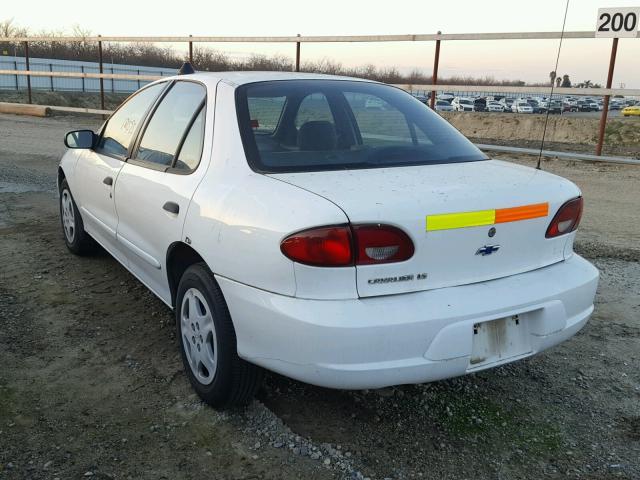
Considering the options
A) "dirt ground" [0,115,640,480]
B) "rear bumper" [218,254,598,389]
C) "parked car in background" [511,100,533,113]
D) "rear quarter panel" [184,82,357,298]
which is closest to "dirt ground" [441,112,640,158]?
"parked car in background" [511,100,533,113]

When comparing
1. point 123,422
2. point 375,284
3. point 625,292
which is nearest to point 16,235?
point 123,422

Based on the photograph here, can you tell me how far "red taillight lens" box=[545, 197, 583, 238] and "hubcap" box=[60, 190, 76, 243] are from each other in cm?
375

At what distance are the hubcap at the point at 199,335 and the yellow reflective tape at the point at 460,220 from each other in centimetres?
108

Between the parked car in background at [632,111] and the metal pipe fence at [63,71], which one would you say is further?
the parked car in background at [632,111]

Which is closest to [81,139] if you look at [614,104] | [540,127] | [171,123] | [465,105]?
[171,123]

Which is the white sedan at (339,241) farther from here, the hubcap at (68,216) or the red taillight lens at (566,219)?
A: the hubcap at (68,216)

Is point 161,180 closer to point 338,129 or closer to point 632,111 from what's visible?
point 338,129

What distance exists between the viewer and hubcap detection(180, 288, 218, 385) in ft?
9.04

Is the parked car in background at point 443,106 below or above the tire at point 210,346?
above

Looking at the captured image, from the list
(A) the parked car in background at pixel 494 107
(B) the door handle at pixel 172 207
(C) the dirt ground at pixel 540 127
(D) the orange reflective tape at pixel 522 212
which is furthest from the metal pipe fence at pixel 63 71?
(A) the parked car in background at pixel 494 107

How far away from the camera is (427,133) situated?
331 centimetres

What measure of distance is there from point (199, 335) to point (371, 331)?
1.00 m

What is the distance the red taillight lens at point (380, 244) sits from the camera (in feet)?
7.36

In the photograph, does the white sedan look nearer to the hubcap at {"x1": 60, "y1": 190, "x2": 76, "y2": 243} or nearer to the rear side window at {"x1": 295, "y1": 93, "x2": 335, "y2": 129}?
the rear side window at {"x1": 295, "y1": 93, "x2": 335, "y2": 129}
